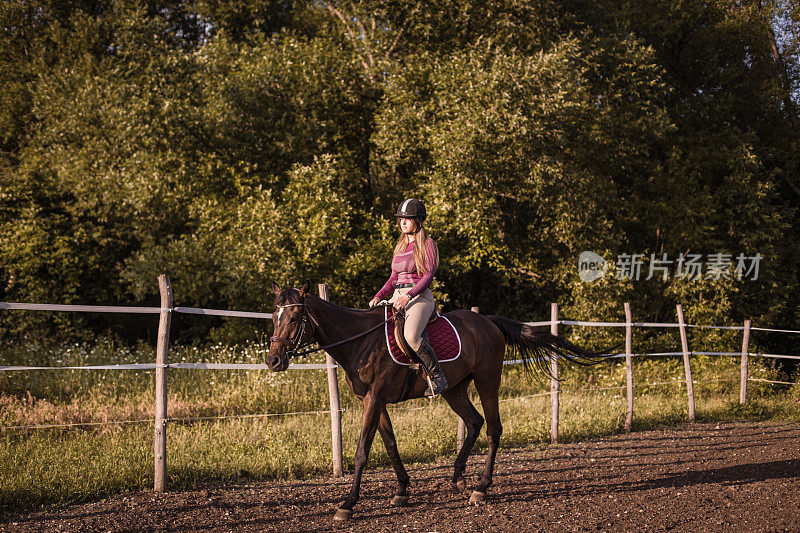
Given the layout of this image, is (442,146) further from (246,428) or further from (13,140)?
(13,140)

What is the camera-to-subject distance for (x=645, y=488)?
23.0ft

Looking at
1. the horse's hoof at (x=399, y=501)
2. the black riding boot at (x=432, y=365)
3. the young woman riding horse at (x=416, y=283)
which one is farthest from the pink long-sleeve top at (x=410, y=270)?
the horse's hoof at (x=399, y=501)

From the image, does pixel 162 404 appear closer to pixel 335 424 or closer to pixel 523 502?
pixel 335 424

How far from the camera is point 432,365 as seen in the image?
6.28 meters

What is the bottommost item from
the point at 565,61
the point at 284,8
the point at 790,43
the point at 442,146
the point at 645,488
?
the point at 645,488

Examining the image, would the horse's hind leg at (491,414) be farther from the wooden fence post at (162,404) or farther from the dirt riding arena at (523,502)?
the wooden fence post at (162,404)

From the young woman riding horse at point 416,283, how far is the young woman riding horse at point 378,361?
0.09 ft

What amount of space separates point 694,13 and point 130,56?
58.1ft

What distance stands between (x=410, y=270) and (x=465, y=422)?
187 cm

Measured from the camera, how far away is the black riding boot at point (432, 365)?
626 centimetres

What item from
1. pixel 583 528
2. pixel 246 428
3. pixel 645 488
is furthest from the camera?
pixel 246 428

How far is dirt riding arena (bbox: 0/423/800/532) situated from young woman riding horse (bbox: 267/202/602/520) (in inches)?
13.2

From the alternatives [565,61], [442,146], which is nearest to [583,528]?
[442,146]

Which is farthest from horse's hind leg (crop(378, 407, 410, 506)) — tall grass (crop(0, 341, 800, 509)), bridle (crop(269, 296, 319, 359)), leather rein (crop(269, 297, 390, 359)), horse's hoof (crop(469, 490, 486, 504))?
tall grass (crop(0, 341, 800, 509))
